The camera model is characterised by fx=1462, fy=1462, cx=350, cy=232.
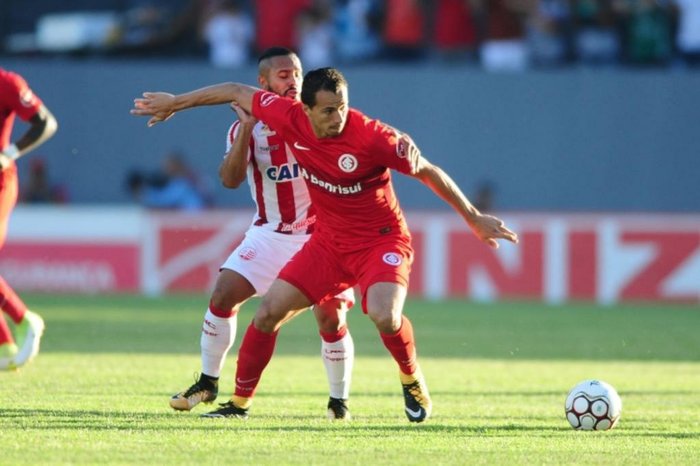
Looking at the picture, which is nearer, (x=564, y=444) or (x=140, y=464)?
(x=140, y=464)

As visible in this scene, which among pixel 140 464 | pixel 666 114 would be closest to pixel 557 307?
pixel 666 114

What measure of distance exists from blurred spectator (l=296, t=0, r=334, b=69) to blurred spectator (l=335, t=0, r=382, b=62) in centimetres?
33

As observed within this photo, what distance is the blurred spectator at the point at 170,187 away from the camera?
21312 millimetres

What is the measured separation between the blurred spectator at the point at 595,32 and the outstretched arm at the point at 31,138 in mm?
13480

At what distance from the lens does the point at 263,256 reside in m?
9.16

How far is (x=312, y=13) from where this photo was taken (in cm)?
2252

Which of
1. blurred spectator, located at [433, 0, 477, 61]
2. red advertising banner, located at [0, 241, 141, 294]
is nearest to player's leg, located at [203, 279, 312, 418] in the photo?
red advertising banner, located at [0, 241, 141, 294]

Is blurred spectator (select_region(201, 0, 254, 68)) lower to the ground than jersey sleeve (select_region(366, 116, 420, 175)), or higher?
lower

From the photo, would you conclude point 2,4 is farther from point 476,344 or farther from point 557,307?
point 476,344

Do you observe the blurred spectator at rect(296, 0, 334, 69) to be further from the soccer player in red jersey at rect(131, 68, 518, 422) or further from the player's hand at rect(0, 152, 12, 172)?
the soccer player in red jersey at rect(131, 68, 518, 422)

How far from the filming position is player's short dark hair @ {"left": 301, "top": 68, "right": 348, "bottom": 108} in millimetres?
8086

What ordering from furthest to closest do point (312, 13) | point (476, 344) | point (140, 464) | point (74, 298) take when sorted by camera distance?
point (312, 13), point (74, 298), point (476, 344), point (140, 464)

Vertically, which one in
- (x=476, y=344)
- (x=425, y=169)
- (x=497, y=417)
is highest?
(x=425, y=169)

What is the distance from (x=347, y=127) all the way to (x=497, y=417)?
6.92ft
